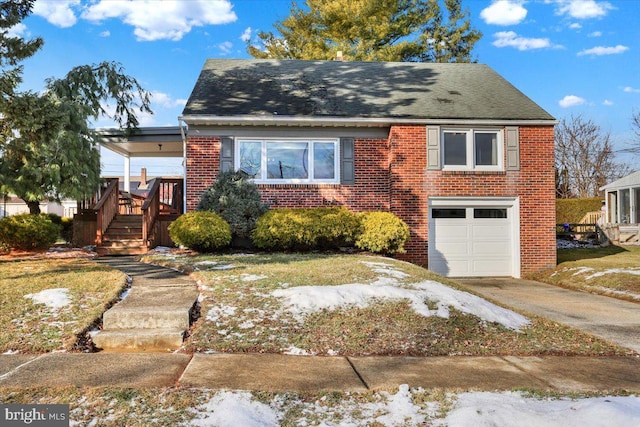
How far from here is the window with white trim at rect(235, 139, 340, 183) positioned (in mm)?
12430

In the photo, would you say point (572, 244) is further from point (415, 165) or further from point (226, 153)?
point (226, 153)

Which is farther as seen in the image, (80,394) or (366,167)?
(366,167)

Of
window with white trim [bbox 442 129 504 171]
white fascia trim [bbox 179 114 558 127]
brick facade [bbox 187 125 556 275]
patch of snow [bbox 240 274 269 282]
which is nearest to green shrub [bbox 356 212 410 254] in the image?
brick facade [bbox 187 125 556 275]

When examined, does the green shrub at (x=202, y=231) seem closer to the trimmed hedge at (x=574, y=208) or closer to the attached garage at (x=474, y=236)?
the attached garage at (x=474, y=236)

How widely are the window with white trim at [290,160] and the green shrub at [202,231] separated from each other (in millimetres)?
2045

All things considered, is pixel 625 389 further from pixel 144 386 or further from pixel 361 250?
pixel 361 250

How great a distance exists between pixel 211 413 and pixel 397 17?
2639cm

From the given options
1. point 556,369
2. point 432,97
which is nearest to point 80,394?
point 556,369

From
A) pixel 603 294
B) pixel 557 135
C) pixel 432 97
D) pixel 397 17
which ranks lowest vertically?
pixel 603 294

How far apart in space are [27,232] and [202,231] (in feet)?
15.2

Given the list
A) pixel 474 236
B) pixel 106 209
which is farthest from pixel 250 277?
pixel 474 236

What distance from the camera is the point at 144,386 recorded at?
3.51 metres

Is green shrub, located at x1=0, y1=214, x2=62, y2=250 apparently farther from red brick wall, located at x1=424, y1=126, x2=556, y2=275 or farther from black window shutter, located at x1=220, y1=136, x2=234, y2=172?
red brick wall, located at x1=424, y1=126, x2=556, y2=275

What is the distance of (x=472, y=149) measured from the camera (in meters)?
12.7
